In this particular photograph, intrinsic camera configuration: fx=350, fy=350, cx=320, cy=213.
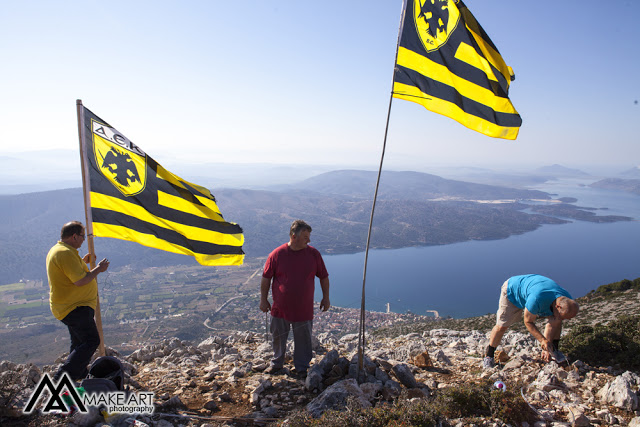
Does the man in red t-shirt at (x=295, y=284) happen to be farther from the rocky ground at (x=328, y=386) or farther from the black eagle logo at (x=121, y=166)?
the black eagle logo at (x=121, y=166)

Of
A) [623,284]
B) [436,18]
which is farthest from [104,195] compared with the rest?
[623,284]

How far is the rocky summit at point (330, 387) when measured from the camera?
360cm

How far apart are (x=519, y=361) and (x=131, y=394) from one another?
5.25 m

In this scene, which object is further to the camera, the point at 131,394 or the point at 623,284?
the point at 623,284

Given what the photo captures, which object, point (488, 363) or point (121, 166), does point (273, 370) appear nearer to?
point (488, 363)

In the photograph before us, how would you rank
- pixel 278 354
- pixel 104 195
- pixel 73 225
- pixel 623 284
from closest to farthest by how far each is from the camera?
pixel 73 225 < pixel 104 195 < pixel 278 354 < pixel 623 284

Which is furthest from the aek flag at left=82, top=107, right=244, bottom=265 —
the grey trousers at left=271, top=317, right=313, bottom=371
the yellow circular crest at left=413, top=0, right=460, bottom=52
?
the yellow circular crest at left=413, top=0, right=460, bottom=52

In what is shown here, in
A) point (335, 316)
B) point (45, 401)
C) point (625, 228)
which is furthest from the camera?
point (625, 228)

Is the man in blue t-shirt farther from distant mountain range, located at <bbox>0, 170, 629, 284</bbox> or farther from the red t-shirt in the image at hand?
distant mountain range, located at <bbox>0, 170, 629, 284</bbox>

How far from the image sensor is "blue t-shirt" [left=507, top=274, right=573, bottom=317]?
15.2 feet

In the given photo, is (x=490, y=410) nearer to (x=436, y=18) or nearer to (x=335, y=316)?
(x=436, y=18)

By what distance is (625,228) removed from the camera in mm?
116000

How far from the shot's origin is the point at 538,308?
467 centimetres

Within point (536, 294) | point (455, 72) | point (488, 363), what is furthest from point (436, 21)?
point (488, 363)
